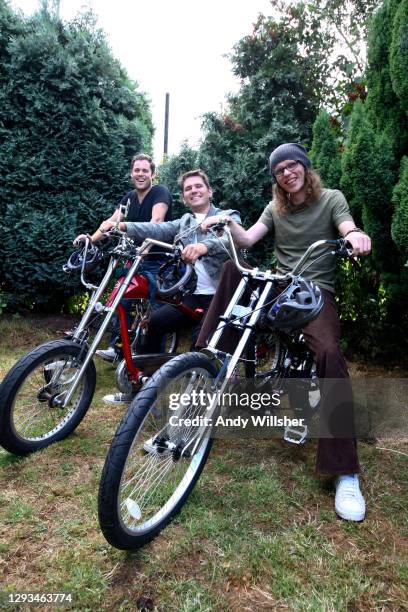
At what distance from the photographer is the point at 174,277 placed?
2336 mm

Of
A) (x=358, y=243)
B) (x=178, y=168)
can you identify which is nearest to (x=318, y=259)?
(x=358, y=243)

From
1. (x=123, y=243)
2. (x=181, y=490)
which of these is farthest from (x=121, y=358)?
(x=181, y=490)

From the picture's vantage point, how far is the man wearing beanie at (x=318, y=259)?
186 cm

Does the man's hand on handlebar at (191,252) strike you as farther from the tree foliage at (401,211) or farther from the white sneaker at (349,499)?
the white sneaker at (349,499)

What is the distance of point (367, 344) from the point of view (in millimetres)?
3572

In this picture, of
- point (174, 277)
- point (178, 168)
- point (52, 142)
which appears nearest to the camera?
point (174, 277)

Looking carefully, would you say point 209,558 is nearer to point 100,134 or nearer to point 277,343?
point 277,343

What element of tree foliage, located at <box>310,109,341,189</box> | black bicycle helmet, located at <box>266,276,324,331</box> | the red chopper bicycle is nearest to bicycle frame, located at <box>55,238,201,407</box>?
the red chopper bicycle

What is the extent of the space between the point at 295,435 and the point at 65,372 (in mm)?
A: 1259

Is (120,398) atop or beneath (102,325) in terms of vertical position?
beneath

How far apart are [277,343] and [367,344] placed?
1.46m

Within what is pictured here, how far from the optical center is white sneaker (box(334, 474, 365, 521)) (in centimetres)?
176

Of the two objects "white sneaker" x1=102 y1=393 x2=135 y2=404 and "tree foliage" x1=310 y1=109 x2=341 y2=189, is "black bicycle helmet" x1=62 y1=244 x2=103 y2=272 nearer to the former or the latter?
"white sneaker" x1=102 y1=393 x2=135 y2=404

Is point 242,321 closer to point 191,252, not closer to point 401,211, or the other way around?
point 191,252
